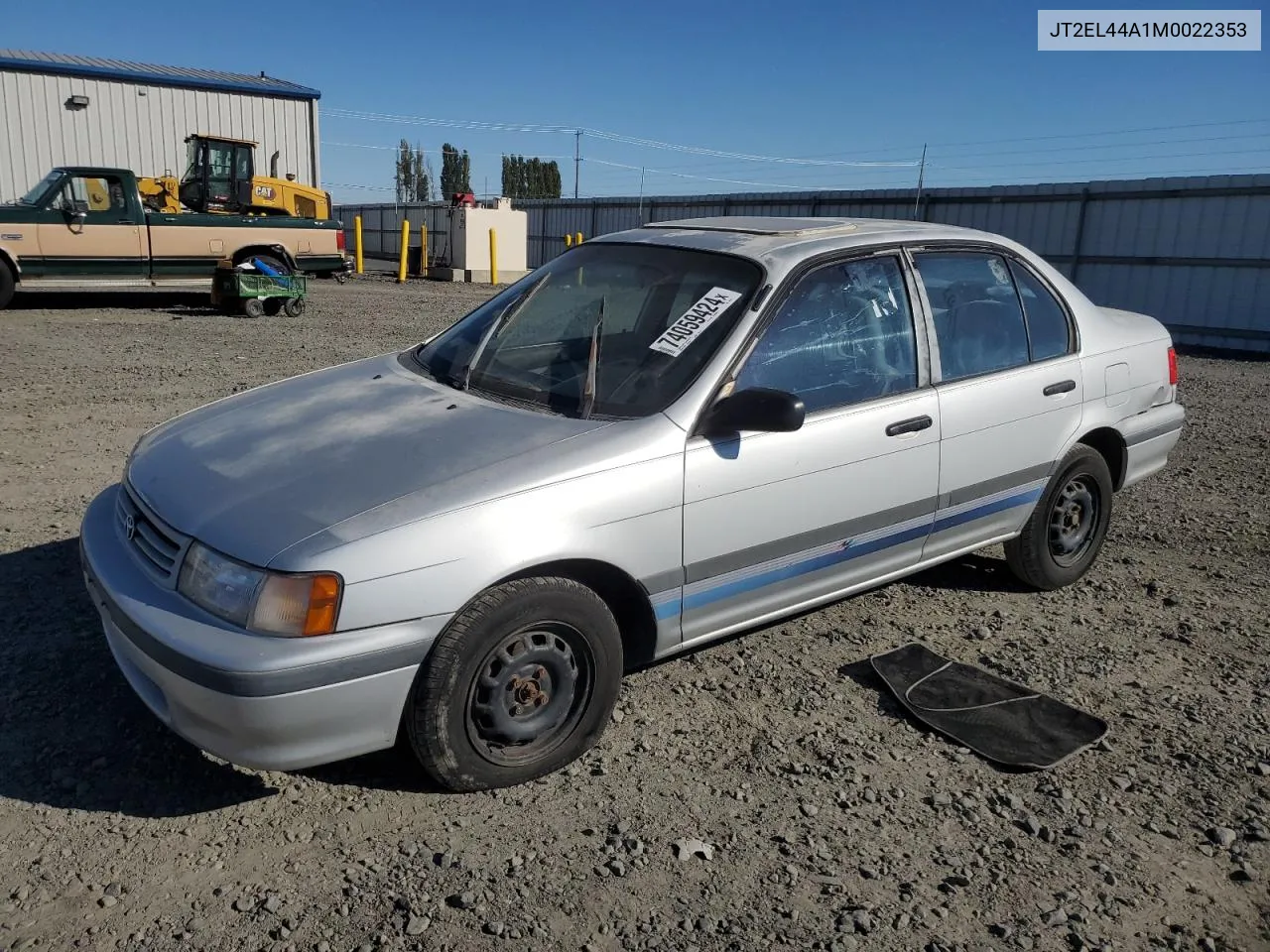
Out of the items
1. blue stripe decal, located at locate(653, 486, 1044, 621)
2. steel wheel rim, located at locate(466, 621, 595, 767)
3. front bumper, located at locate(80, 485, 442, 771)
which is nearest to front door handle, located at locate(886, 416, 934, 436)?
blue stripe decal, located at locate(653, 486, 1044, 621)

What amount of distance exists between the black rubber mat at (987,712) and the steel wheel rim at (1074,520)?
1.08 m

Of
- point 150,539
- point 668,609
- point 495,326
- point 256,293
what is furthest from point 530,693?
point 256,293

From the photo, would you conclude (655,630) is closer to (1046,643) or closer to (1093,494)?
(1046,643)

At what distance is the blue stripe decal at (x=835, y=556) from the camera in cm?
332

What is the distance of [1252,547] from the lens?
538 centimetres

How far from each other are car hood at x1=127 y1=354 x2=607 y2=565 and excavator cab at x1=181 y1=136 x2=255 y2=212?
713 inches

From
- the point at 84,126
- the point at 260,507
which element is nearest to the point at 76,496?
the point at 260,507

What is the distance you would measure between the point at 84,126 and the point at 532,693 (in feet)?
85.8

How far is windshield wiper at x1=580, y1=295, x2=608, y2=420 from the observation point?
10.9ft

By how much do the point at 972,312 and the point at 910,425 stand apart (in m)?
0.76

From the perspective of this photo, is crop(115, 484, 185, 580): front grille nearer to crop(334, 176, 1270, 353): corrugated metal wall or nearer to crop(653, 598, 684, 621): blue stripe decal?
crop(653, 598, 684, 621): blue stripe decal

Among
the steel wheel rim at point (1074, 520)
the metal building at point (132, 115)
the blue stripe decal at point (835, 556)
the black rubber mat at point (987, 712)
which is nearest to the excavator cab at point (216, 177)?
the metal building at point (132, 115)

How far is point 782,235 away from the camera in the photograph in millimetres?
3938

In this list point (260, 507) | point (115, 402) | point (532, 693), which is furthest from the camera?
point (115, 402)
